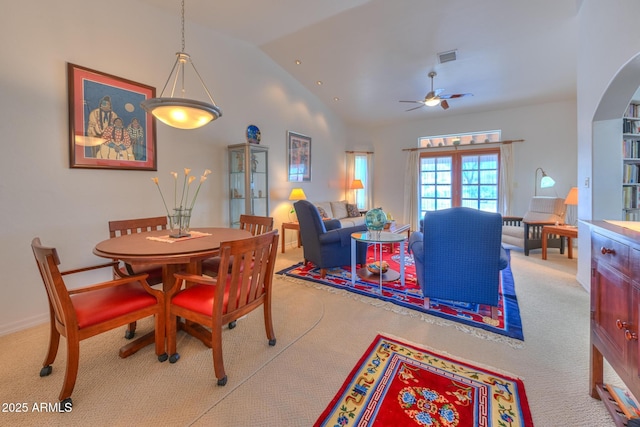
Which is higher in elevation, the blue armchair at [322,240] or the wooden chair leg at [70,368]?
the blue armchair at [322,240]

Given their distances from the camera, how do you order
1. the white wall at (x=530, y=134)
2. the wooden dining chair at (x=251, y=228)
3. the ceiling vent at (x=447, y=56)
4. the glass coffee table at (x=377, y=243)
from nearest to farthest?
1. the wooden dining chair at (x=251, y=228)
2. the glass coffee table at (x=377, y=243)
3. the ceiling vent at (x=447, y=56)
4. the white wall at (x=530, y=134)

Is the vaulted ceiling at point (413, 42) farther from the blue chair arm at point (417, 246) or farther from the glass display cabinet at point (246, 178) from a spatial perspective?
the blue chair arm at point (417, 246)

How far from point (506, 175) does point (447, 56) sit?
3.13 meters

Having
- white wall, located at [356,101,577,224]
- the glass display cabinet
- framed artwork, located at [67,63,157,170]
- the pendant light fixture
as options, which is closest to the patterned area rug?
the pendant light fixture

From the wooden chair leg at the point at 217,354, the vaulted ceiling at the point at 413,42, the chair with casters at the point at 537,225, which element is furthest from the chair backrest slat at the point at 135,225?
the chair with casters at the point at 537,225

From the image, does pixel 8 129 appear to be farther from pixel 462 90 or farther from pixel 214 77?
pixel 462 90

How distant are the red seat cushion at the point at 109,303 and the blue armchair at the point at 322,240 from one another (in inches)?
75.7

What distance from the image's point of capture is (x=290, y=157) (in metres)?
5.33

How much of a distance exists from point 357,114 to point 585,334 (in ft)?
18.9

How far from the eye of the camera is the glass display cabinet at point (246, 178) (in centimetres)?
399

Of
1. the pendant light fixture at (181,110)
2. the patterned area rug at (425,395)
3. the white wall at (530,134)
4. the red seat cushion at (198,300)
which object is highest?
the white wall at (530,134)

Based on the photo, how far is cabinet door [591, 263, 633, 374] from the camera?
3.91 feet

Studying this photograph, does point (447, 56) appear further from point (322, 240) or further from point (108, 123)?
point (108, 123)

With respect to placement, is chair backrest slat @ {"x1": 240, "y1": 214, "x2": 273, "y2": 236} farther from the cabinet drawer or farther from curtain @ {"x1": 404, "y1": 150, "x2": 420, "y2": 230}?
curtain @ {"x1": 404, "y1": 150, "x2": 420, "y2": 230}
